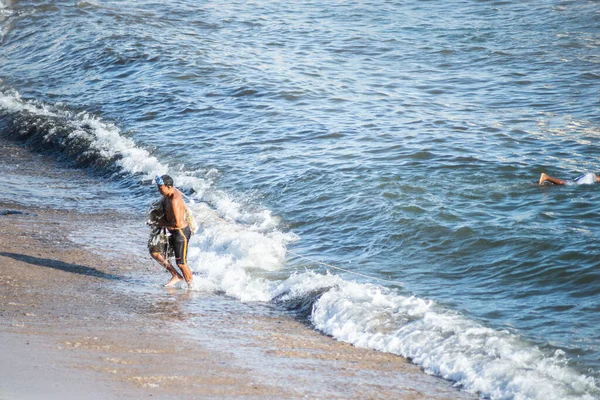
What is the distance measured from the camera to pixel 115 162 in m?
14.9

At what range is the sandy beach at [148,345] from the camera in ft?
20.2

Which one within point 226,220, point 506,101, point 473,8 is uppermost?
point 473,8

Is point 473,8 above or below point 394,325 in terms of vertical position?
above

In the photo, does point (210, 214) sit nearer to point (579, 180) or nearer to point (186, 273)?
point (186, 273)

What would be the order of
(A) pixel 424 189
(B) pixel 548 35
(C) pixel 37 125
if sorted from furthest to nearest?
(B) pixel 548 35 → (C) pixel 37 125 → (A) pixel 424 189

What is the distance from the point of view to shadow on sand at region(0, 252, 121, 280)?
938 cm

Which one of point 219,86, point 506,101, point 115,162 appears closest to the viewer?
point 115,162

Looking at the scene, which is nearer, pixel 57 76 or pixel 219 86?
pixel 219 86

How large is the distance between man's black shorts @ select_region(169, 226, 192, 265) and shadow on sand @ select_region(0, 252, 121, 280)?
78 cm

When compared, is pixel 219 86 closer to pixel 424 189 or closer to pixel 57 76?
pixel 57 76

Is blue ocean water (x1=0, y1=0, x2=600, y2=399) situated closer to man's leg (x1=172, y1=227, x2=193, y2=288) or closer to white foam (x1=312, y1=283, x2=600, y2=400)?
white foam (x1=312, y1=283, x2=600, y2=400)

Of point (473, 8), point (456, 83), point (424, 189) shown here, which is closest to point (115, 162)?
point (424, 189)

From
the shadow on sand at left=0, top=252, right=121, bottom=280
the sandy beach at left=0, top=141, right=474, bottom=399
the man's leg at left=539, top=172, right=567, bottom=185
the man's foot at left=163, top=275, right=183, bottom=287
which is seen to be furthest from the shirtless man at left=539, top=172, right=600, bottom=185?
the shadow on sand at left=0, top=252, right=121, bottom=280

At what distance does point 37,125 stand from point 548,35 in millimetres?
12876
